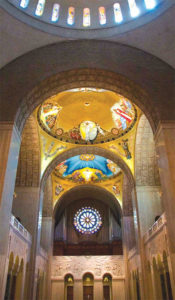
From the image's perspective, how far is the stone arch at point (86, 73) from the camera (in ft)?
28.9

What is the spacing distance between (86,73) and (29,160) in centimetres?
706

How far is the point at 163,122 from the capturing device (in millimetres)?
8305

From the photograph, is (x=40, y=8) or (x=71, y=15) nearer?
(x=40, y=8)

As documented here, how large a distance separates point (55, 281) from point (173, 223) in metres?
15.2

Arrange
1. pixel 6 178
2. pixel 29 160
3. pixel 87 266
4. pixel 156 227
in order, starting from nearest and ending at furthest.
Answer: pixel 6 178, pixel 156 227, pixel 29 160, pixel 87 266

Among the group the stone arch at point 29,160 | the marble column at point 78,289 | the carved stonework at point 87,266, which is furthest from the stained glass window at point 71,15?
the marble column at point 78,289

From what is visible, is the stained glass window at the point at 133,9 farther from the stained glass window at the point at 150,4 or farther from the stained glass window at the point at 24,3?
the stained glass window at the point at 24,3

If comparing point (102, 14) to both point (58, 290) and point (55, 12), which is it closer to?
point (55, 12)

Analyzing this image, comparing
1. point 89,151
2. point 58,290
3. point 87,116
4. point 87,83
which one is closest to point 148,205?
point 89,151

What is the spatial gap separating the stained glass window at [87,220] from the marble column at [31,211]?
29.2 feet

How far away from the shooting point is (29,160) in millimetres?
14758

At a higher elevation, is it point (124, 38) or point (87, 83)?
point (124, 38)

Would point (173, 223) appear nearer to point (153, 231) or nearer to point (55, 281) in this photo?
point (153, 231)

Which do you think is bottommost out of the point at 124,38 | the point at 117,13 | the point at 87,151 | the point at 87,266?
the point at 87,266
